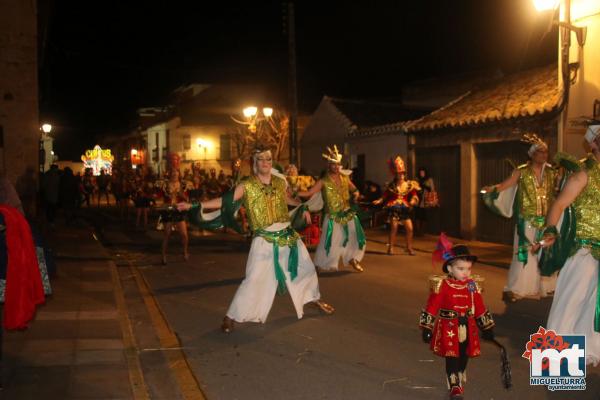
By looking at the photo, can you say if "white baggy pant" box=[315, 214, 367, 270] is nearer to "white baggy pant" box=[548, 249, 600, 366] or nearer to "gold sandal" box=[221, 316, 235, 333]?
"gold sandal" box=[221, 316, 235, 333]

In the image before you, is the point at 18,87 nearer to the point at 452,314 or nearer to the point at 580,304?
the point at 452,314

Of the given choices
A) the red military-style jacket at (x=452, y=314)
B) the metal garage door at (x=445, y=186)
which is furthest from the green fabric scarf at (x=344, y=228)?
the metal garage door at (x=445, y=186)

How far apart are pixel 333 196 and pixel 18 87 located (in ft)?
23.7

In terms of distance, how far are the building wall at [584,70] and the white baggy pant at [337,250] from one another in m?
4.53

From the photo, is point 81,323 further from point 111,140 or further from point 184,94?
point 111,140

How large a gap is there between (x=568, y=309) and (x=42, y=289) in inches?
158

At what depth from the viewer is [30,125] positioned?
1347 cm

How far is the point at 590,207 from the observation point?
16.7ft

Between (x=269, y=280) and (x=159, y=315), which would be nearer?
(x=269, y=280)

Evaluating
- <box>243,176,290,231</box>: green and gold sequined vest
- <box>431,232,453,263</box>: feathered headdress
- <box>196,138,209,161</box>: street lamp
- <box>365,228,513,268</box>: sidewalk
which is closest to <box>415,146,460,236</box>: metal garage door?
<box>365,228,513,268</box>: sidewalk

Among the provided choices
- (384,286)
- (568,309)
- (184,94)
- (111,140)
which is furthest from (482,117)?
(111,140)

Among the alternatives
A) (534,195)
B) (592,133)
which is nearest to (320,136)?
(534,195)

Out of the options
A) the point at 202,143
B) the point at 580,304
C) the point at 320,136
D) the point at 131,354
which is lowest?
the point at 131,354

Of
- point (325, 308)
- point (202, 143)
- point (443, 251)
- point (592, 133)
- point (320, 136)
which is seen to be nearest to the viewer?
point (443, 251)
